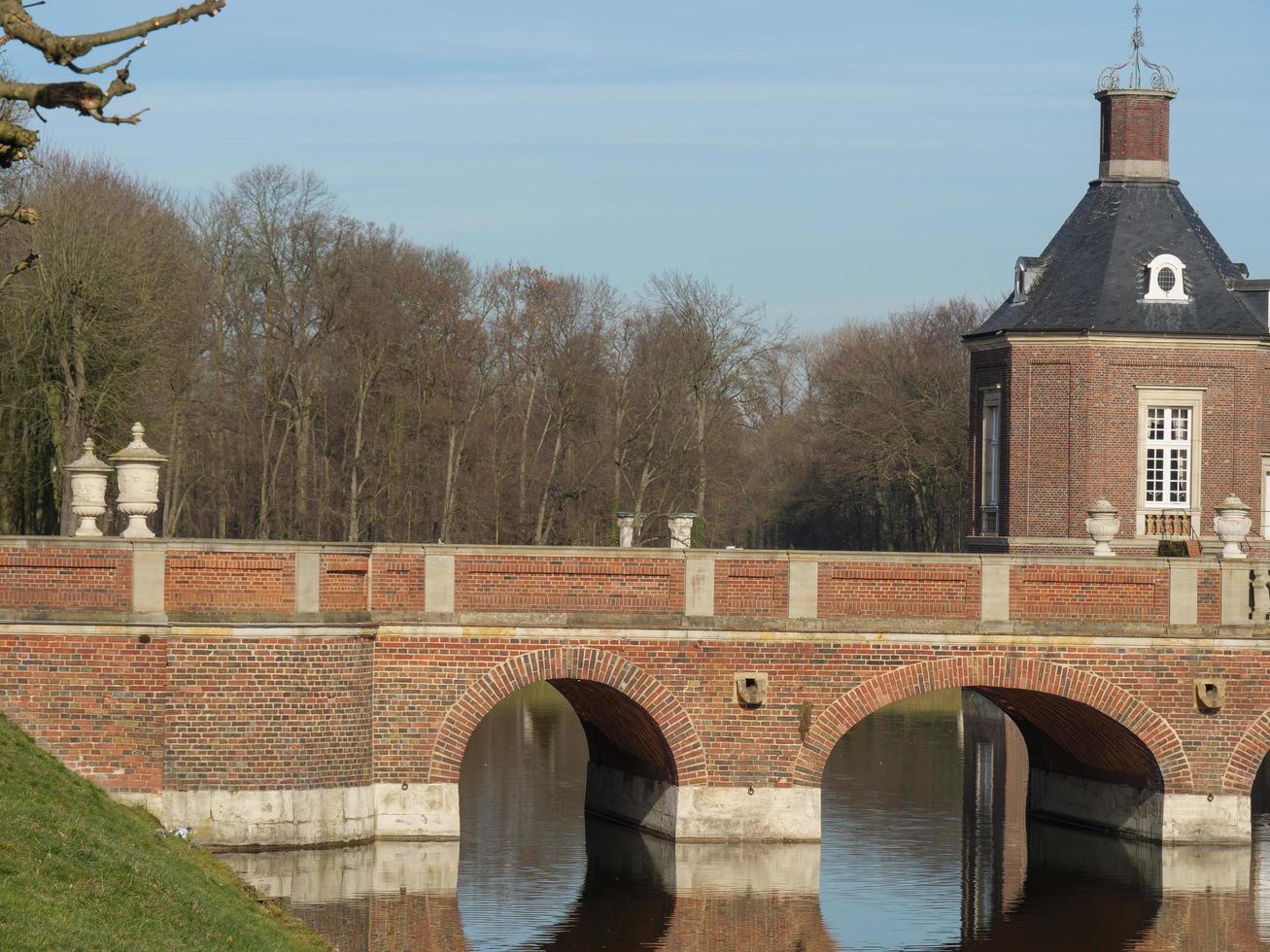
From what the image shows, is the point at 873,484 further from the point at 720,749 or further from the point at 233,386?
the point at 720,749

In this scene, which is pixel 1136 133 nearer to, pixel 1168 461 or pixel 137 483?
pixel 1168 461

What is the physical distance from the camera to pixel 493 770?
1246 inches

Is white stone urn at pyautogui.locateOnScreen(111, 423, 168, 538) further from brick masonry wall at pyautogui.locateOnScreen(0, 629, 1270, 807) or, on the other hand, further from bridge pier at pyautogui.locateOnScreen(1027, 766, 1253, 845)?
bridge pier at pyautogui.locateOnScreen(1027, 766, 1253, 845)

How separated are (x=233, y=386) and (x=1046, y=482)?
2676 centimetres

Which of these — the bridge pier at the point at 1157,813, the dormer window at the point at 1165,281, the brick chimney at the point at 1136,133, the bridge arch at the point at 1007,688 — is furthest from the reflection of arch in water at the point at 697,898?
the brick chimney at the point at 1136,133

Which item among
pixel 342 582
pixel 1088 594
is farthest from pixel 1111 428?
pixel 342 582

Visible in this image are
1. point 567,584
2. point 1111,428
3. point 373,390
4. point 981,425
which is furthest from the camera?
point 373,390

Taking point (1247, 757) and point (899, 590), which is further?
point (1247, 757)

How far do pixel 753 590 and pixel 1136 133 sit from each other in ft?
64.6

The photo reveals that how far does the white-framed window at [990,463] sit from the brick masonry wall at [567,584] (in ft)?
55.2

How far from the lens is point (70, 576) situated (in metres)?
22.0

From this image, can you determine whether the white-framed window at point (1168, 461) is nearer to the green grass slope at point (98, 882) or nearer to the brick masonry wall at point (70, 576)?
the brick masonry wall at point (70, 576)

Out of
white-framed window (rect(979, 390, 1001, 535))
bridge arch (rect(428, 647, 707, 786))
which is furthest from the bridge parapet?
white-framed window (rect(979, 390, 1001, 535))

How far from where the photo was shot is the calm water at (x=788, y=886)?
19891mm
